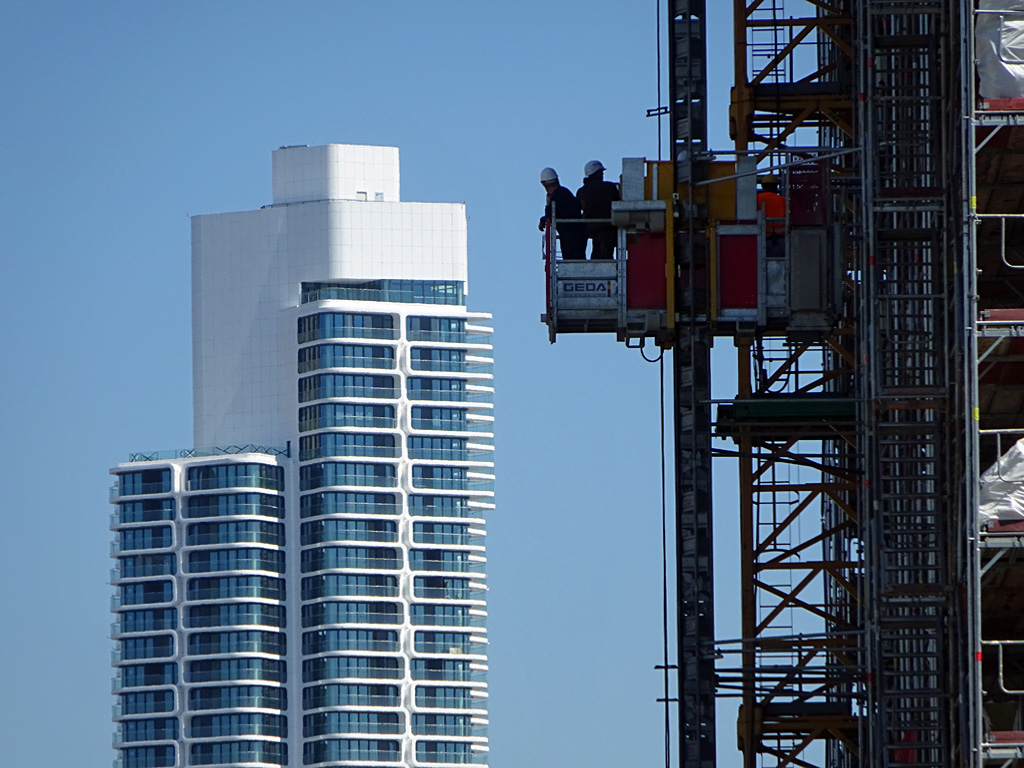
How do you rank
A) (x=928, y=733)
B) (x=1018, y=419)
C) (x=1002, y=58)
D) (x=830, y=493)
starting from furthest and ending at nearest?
1. (x=830, y=493)
2. (x=1018, y=419)
3. (x=928, y=733)
4. (x=1002, y=58)

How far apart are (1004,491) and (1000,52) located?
20.3 feet

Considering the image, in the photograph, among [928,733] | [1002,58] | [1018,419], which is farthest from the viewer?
[1018,419]

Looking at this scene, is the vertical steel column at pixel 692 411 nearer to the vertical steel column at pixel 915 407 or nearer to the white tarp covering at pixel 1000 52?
the vertical steel column at pixel 915 407

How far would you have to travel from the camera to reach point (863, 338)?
37812mm

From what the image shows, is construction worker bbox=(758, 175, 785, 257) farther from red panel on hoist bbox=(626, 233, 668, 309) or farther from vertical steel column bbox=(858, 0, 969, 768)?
vertical steel column bbox=(858, 0, 969, 768)

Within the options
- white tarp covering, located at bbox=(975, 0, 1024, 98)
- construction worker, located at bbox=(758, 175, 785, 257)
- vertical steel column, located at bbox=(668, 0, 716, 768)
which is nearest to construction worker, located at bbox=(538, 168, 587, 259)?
vertical steel column, located at bbox=(668, 0, 716, 768)

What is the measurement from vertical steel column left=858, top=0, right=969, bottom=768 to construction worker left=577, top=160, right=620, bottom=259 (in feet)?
14.7

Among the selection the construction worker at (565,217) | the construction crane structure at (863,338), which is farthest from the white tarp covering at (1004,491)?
the construction worker at (565,217)

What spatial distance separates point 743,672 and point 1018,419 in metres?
6.85

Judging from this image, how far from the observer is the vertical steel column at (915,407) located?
118 ft

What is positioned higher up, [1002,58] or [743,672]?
[1002,58]

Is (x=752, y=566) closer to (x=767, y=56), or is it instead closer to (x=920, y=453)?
(x=920, y=453)

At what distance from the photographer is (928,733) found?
37844 millimetres

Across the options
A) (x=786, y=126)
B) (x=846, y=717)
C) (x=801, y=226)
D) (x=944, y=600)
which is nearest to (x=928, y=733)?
(x=944, y=600)
